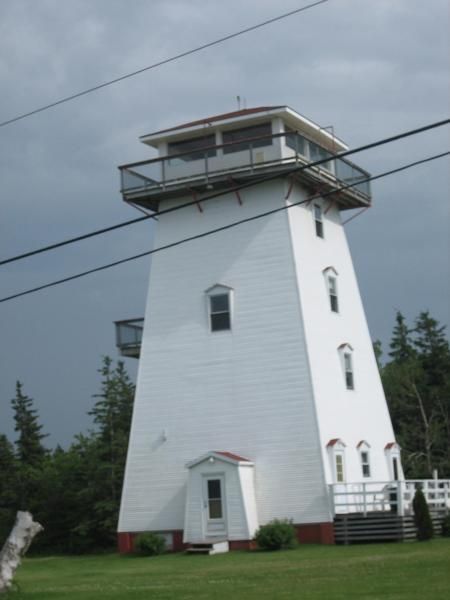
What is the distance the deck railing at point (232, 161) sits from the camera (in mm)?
37000

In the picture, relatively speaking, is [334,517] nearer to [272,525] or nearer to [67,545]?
[272,525]

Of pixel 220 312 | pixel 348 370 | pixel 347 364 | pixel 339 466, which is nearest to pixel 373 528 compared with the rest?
pixel 339 466

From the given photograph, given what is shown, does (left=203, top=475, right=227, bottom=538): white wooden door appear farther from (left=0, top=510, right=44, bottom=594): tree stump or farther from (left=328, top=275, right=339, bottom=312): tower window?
(left=0, top=510, right=44, bottom=594): tree stump

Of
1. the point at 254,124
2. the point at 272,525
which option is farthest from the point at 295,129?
the point at 272,525

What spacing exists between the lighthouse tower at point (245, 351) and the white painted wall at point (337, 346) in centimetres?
8

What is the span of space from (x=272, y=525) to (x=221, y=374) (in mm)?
5320

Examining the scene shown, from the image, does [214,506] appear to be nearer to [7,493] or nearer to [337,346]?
[337,346]

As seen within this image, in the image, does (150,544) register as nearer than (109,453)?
Yes

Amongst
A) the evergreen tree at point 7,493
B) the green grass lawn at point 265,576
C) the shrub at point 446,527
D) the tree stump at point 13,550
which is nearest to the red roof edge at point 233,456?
the green grass lawn at point 265,576

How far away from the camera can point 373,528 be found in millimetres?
34344

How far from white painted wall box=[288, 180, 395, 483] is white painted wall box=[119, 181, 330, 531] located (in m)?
0.55

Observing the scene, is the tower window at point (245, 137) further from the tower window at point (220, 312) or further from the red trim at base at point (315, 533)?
the red trim at base at point (315, 533)

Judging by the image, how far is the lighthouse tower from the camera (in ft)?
116

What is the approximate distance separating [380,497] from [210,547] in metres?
6.45
